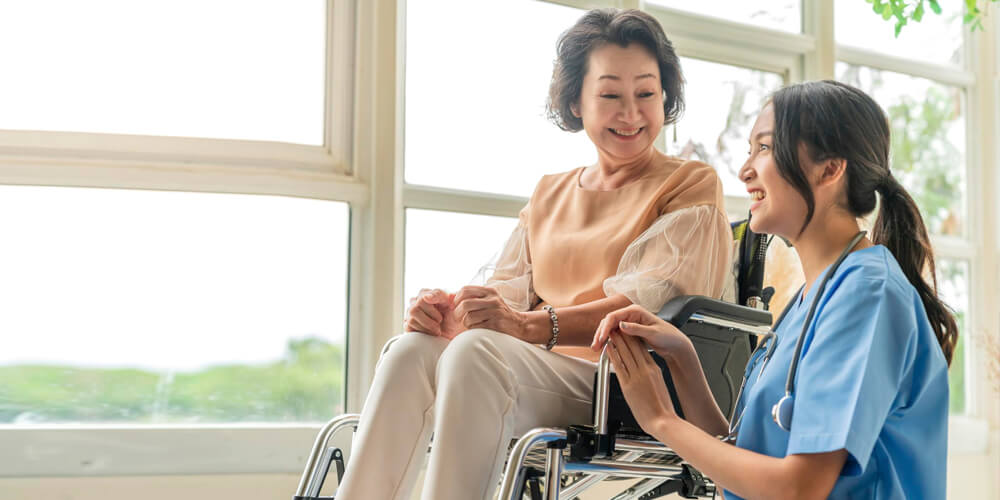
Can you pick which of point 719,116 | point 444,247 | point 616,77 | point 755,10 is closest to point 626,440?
point 616,77

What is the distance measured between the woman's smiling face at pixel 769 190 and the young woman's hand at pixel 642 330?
0.70ft

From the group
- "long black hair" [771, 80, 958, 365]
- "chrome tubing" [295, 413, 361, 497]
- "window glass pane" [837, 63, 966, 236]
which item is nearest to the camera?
"long black hair" [771, 80, 958, 365]

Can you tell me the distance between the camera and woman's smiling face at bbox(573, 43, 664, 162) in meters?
1.98

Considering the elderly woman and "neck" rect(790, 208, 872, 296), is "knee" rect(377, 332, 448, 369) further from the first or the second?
"neck" rect(790, 208, 872, 296)

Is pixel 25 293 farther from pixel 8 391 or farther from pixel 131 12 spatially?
pixel 131 12

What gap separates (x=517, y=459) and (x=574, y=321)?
0.43m

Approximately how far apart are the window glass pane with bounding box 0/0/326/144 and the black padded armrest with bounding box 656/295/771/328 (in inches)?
51.4

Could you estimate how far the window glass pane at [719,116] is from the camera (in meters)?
3.17

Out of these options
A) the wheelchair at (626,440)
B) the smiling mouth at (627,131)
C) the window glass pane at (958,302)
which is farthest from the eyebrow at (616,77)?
the window glass pane at (958,302)

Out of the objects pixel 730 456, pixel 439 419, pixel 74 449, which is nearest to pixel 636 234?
pixel 439 419

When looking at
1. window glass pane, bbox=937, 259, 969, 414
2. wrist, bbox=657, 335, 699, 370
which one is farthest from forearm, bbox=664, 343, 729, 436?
window glass pane, bbox=937, 259, 969, 414

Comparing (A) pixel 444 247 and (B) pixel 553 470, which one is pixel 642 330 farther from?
(A) pixel 444 247

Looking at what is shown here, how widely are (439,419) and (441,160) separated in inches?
54.2

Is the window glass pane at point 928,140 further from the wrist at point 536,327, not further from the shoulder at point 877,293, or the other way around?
the shoulder at point 877,293
